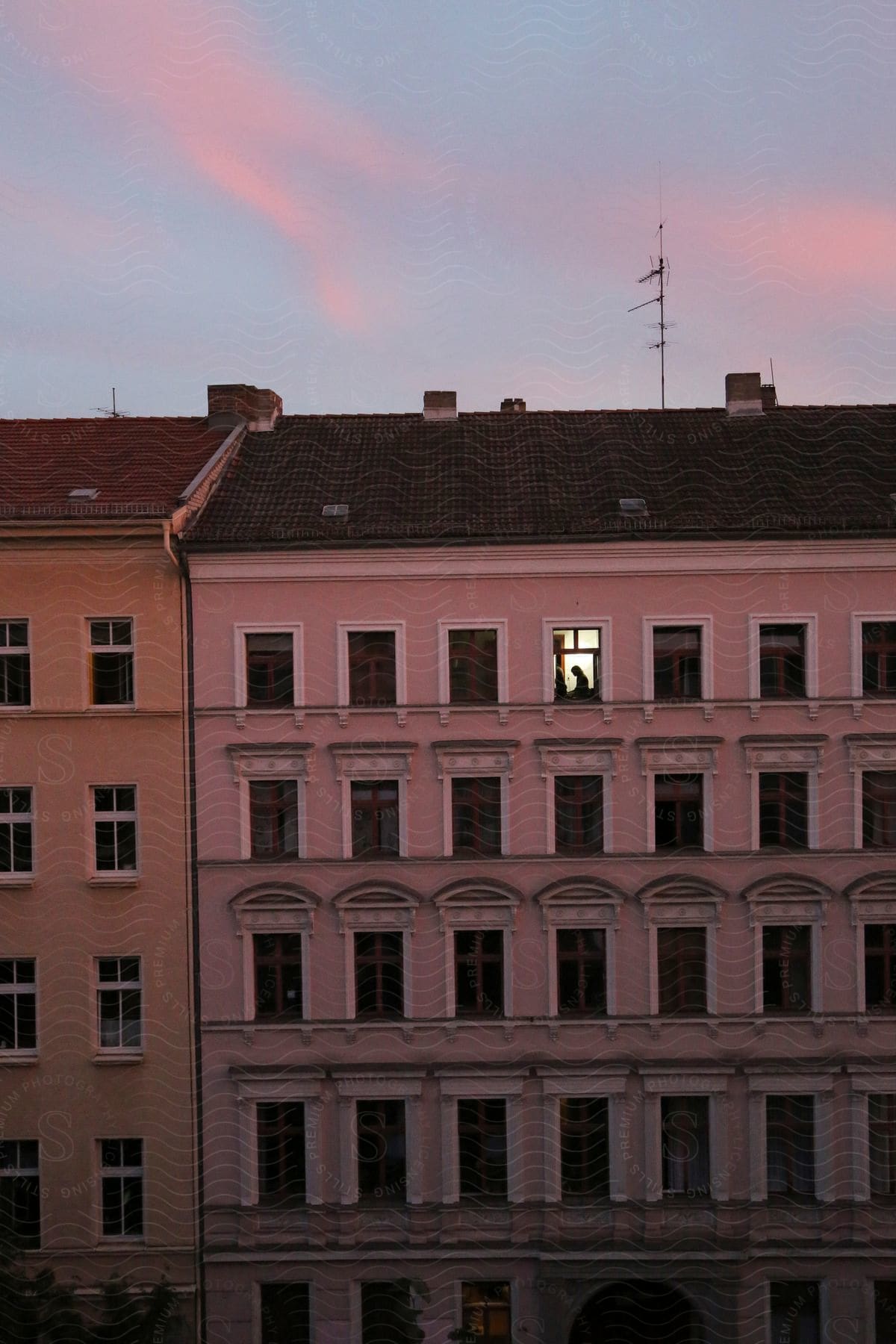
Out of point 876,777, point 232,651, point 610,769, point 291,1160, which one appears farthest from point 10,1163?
point 876,777

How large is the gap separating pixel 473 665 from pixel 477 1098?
2.36m

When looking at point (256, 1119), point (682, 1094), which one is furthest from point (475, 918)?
point (256, 1119)

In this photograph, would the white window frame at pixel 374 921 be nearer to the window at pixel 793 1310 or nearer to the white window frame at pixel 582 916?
the white window frame at pixel 582 916

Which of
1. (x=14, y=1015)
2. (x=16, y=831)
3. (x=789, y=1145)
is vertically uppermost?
(x=16, y=831)

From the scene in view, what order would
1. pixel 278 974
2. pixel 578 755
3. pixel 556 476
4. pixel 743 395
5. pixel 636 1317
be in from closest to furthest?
1. pixel 578 755
2. pixel 278 974
3. pixel 636 1317
4. pixel 556 476
5. pixel 743 395

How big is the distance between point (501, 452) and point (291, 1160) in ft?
14.1

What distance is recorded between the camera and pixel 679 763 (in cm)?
596

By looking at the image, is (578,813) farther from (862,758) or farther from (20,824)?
(20,824)

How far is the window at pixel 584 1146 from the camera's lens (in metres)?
6.03

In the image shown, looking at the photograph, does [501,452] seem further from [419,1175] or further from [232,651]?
[419,1175]

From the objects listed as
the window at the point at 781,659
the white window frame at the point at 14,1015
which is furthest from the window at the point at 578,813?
the white window frame at the point at 14,1015

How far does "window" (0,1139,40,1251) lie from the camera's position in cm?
598

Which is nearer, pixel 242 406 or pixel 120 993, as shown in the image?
pixel 120 993

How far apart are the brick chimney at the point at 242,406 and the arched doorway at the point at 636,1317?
5.66m
